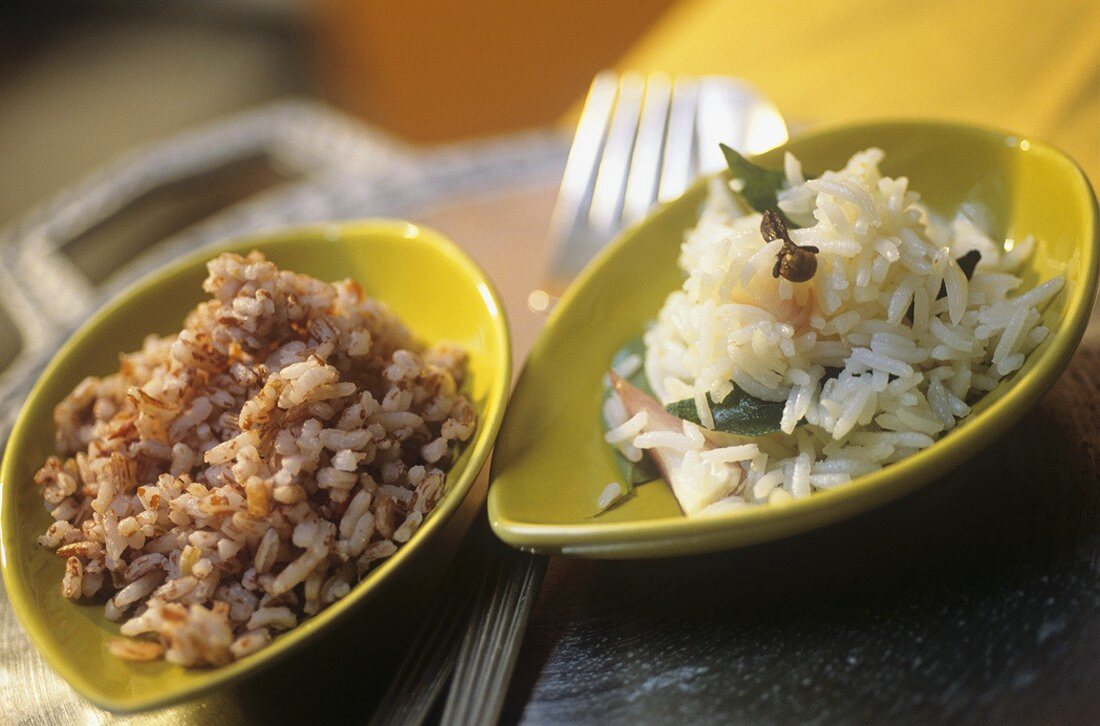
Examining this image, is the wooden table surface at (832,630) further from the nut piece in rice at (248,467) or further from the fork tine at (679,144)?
the fork tine at (679,144)

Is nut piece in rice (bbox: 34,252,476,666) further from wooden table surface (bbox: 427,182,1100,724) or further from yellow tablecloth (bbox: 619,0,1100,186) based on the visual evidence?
yellow tablecloth (bbox: 619,0,1100,186)

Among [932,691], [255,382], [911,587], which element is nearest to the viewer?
[932,691]

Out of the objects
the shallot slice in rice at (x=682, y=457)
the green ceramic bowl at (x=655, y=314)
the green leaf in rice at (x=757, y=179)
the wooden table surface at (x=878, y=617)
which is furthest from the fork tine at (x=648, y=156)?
the wooden table surface at (x=878, y=617)

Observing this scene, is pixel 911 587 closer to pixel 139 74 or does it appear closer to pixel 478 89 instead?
pixel 478 89

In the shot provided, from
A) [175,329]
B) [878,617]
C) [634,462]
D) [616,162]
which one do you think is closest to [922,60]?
[616,162]

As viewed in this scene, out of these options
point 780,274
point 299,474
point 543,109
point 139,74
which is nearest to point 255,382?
point 299,474

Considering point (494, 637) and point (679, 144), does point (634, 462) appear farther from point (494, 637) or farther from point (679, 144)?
point (679, 144)

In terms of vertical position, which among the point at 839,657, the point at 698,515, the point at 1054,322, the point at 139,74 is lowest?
the point at 139,74
